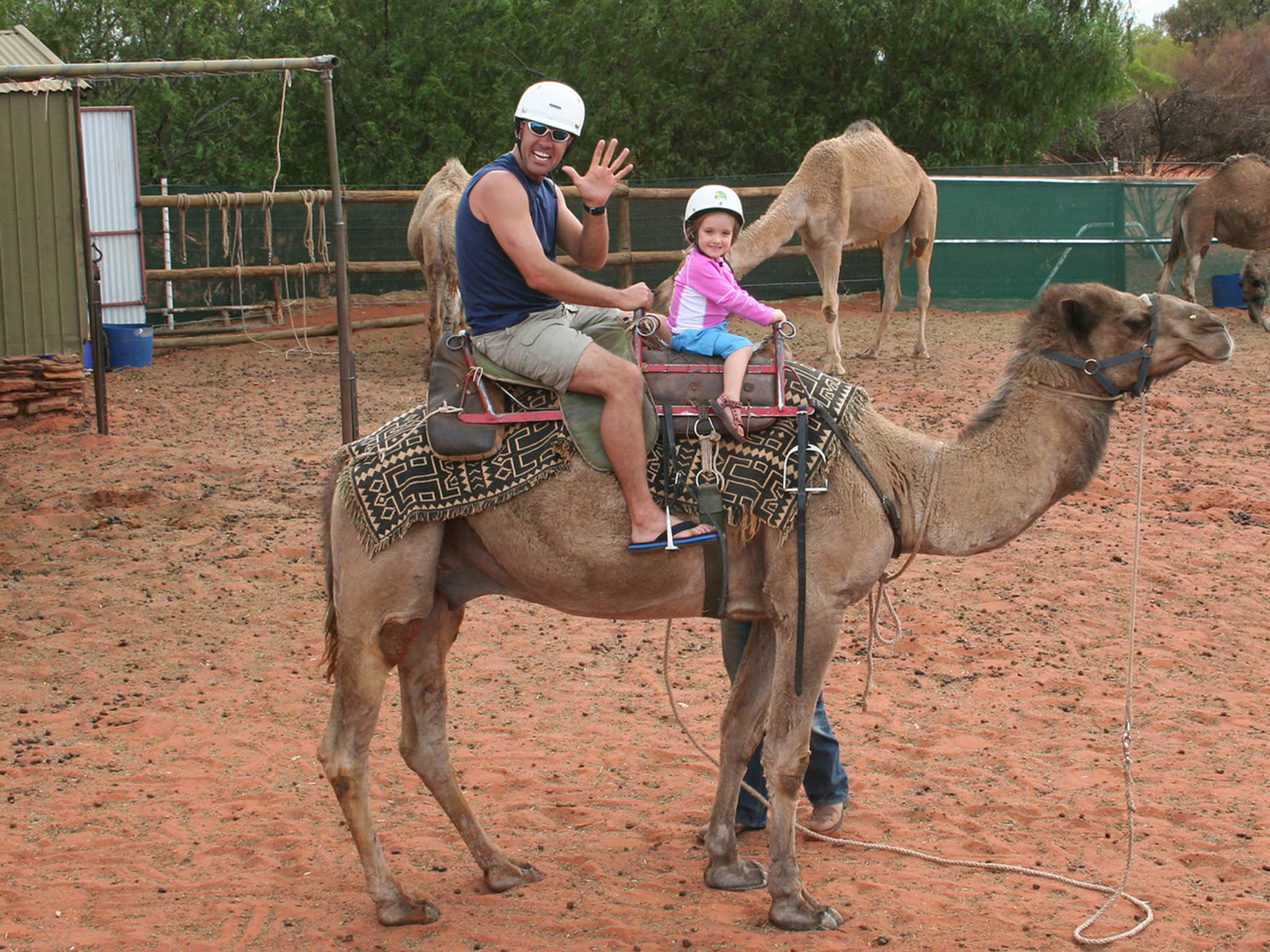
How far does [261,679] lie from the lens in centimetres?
697

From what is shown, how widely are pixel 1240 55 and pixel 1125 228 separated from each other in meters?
22.8

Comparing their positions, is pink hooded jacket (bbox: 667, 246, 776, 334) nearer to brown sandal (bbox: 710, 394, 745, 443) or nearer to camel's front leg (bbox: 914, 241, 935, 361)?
brown sandal (bbox: 710, 394, 745, 443)

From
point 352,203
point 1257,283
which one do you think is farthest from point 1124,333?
point 352,203

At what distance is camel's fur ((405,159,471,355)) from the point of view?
14.3 m

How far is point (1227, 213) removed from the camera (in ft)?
59.9

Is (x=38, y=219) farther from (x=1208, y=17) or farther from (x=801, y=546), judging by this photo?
(x=1208, y=17)

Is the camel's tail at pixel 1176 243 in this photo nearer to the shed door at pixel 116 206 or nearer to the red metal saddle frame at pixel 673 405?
the shed door at pixel 116 206

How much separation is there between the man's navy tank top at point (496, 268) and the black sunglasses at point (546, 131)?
16 cm

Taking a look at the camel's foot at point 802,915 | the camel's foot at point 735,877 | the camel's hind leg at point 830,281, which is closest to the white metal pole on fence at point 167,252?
the camel's hind leg at point 830,281

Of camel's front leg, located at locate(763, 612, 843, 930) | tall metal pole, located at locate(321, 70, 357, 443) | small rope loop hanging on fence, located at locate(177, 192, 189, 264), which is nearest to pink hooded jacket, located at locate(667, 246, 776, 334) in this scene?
camel's front leg, located at locate(763, 612, 843, 930)

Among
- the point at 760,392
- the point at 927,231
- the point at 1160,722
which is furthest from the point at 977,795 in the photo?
the point at 927,231

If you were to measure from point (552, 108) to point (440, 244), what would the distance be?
1023 centimetres

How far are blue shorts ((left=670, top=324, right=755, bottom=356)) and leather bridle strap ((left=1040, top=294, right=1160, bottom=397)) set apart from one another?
1090 millimetres

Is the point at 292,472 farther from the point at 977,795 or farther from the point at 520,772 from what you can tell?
the point at 977,795
